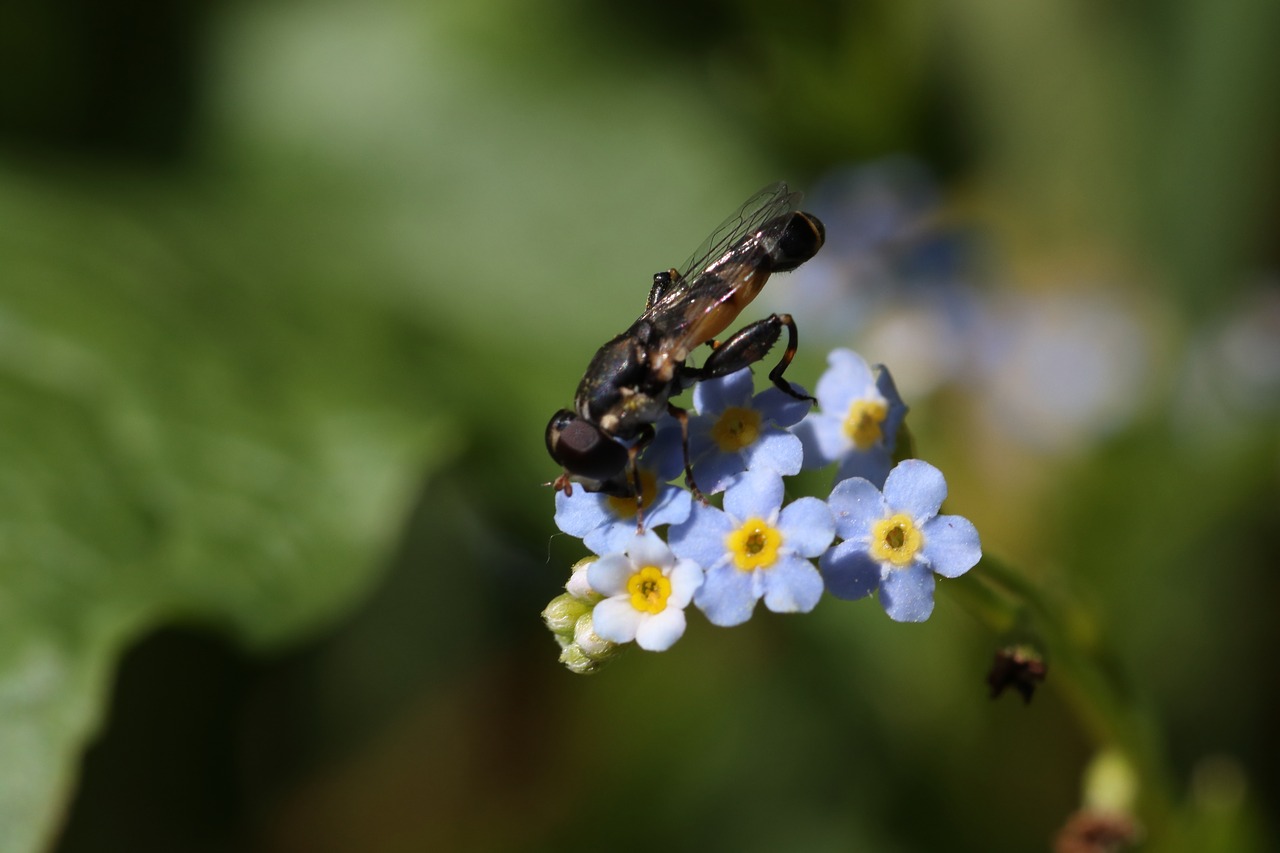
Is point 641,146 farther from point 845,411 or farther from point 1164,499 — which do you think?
point 845,411

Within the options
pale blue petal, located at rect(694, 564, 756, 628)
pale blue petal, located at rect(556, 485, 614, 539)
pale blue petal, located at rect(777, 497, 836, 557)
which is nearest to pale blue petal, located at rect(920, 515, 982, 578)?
pale blue petal, located at rect(777, 497, 836, 557)

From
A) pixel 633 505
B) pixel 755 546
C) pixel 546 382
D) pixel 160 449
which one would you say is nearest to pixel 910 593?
pixel 755 546

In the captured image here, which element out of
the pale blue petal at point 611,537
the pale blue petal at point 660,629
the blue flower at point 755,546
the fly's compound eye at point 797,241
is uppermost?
the fly's compound eye at point 797,241

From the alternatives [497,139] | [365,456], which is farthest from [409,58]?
[365,456]

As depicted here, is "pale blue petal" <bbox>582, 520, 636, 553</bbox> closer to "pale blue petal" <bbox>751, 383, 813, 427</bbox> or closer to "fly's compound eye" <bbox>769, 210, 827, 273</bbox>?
"pale blue petal" <bbox>751, 383, 813, 427</bbox>

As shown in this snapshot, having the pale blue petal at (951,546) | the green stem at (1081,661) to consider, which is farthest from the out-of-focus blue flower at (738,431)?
the green stem at (1081,661)

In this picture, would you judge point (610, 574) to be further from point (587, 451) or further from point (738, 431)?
point (738, 431)

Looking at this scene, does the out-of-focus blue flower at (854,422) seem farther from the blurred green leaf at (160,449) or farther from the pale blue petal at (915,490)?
the blurred green leaf at (160,449)
